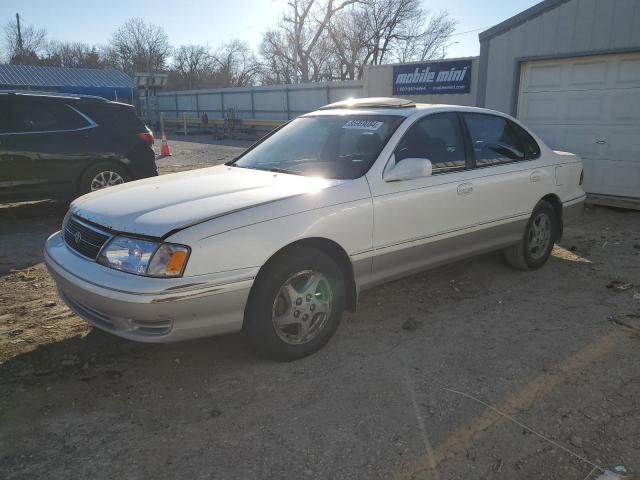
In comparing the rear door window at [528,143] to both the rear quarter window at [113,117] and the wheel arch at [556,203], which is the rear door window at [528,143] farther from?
the rear quarter window at [113,117]

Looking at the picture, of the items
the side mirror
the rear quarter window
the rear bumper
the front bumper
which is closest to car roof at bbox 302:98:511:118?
the side mirror

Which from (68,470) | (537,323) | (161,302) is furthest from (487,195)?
(68,470)

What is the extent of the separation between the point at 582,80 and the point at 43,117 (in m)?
8.11

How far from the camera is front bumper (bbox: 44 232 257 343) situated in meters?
2.77

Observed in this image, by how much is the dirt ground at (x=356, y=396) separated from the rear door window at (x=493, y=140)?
1233mm

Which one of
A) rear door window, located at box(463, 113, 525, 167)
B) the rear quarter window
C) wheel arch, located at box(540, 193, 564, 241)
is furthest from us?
the rear quarter window

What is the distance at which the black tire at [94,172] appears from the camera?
7285mm

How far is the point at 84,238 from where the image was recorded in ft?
10.6

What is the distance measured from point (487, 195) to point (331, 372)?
2151mm

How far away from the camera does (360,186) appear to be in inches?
138

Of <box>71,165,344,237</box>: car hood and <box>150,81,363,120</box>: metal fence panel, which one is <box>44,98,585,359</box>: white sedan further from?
<box>150,81,363,120</box>: metal fence panel

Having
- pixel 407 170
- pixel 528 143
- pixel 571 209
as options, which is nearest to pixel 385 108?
pixel 407 170

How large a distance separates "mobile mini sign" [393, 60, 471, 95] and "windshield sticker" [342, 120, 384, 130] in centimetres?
729

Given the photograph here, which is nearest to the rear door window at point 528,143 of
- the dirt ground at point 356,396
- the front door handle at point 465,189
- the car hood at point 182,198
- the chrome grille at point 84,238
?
the front door handle at point 465,189
